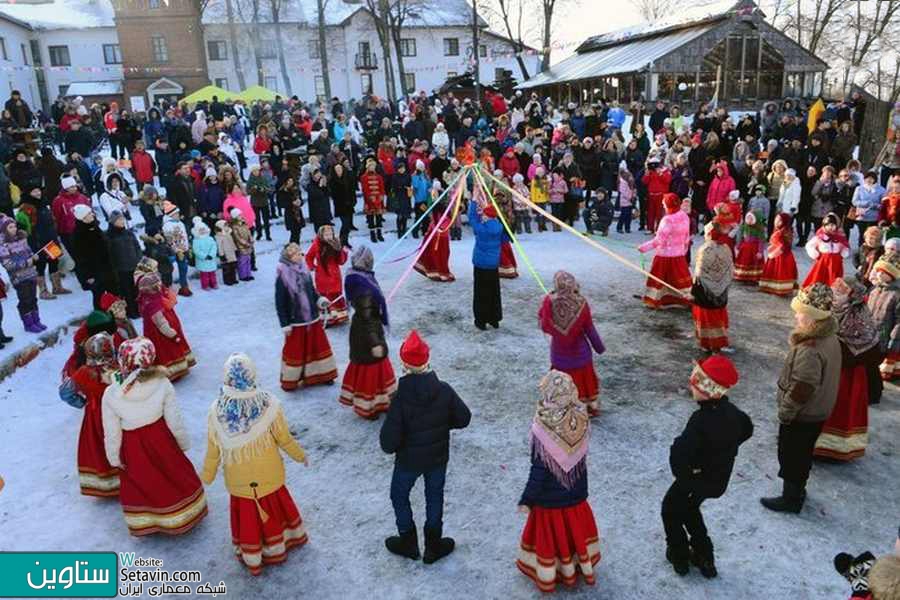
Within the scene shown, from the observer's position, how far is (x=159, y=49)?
41.8m

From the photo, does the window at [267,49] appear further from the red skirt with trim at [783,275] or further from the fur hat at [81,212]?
the red skirt with trim at [783,275]

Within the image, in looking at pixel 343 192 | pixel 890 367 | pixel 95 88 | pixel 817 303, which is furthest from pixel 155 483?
pixel 95 88

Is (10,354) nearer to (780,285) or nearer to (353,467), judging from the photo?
(353,467)

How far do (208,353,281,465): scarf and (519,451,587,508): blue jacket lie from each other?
1.74m

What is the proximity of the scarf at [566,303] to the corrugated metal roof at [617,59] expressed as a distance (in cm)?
2157

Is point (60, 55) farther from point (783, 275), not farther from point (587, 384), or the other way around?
point (587, 384)

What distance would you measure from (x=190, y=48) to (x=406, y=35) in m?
16.2

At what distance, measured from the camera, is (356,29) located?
4894 cm

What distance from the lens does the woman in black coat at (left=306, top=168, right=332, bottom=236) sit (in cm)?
1334

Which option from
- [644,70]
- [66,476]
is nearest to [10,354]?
[66,476]

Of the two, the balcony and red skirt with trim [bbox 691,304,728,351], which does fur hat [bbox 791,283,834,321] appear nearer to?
red skirt with trim [bbox 691,304,728,351]

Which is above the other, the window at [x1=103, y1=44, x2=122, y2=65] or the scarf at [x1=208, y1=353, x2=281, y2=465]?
the window at [x1=103, y1=44, x2=122, y2=65]

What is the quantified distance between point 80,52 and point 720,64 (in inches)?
1623

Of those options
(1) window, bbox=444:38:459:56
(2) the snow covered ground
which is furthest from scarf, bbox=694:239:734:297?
(1) window, bbox=444:38:459:56
